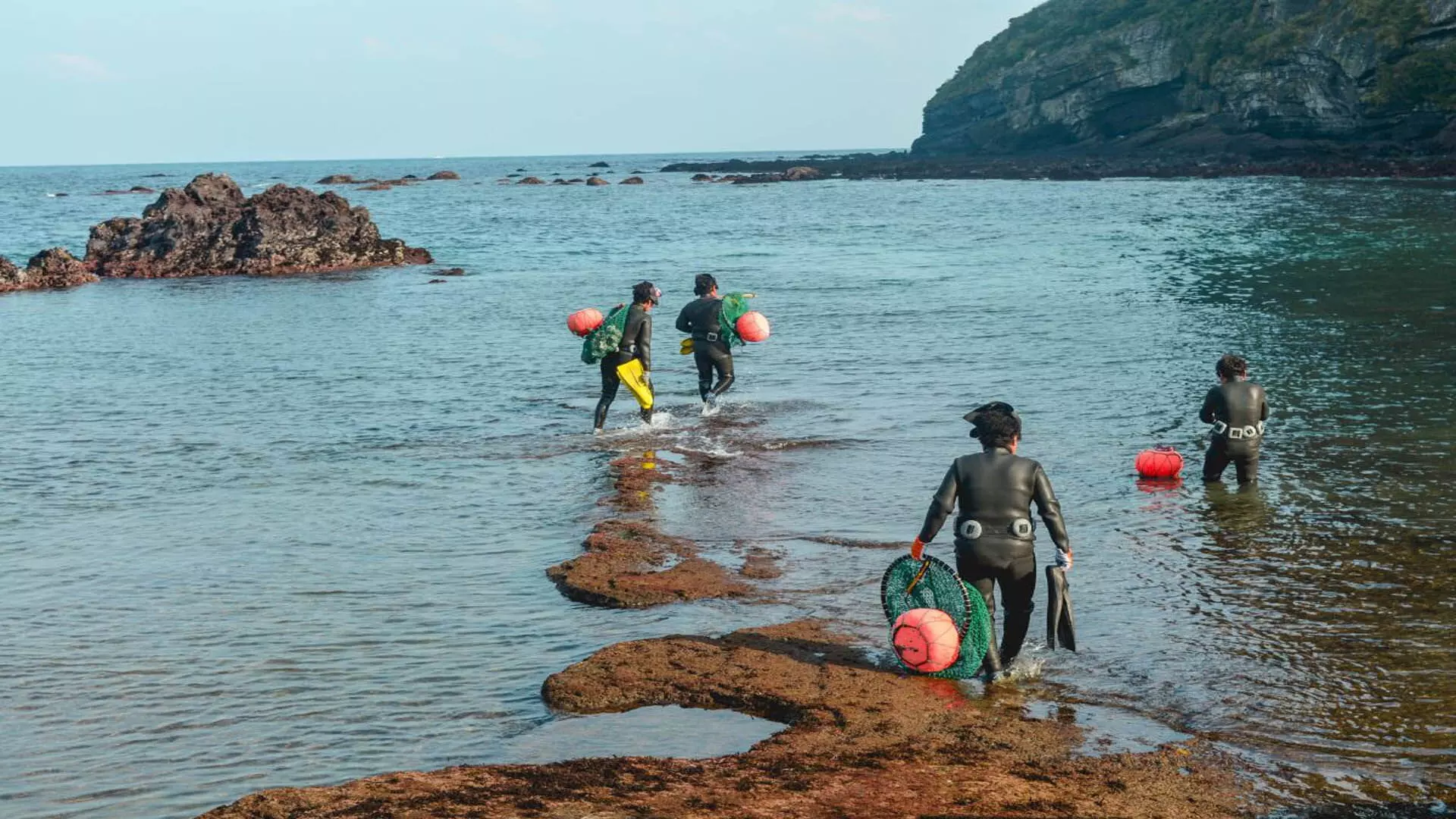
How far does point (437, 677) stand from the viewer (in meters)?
9.05

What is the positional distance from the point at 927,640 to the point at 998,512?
0.96 meters

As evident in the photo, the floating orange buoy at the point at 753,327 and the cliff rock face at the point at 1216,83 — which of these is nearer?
the floating orange buoy at the point at 753,327

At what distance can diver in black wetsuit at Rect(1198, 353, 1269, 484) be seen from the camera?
13781 mm

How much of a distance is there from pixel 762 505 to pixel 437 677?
5.61 meters

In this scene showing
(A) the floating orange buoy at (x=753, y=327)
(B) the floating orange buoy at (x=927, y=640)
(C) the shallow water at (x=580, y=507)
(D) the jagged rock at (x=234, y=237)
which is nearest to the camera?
(C) the shallow water at (x=580, y=507)

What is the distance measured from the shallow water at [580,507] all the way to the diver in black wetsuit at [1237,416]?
0.40 m

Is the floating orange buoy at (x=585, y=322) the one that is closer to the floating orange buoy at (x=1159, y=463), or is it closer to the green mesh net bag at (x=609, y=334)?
the green mesh net bag at (x=609, y=334)

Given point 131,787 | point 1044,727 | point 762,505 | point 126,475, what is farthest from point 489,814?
point 126,475

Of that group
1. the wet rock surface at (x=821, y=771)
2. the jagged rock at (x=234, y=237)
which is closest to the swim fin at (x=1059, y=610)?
the wet rock surface at (x=821, y=771)

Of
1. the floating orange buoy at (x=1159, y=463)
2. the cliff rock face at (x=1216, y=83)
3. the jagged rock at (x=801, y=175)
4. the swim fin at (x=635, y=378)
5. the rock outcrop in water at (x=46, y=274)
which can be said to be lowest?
the rock outcrop in water at (x=46, y=274)

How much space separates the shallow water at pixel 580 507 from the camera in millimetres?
8250

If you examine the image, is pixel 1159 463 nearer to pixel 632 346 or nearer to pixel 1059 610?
pixel 1059 610

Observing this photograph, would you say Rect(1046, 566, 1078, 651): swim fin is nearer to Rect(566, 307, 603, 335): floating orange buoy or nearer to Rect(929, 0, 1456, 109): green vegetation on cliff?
Rect(566, 307, 603, 335): floating orange buoy

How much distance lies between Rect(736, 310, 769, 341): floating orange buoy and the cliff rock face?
247 ft
